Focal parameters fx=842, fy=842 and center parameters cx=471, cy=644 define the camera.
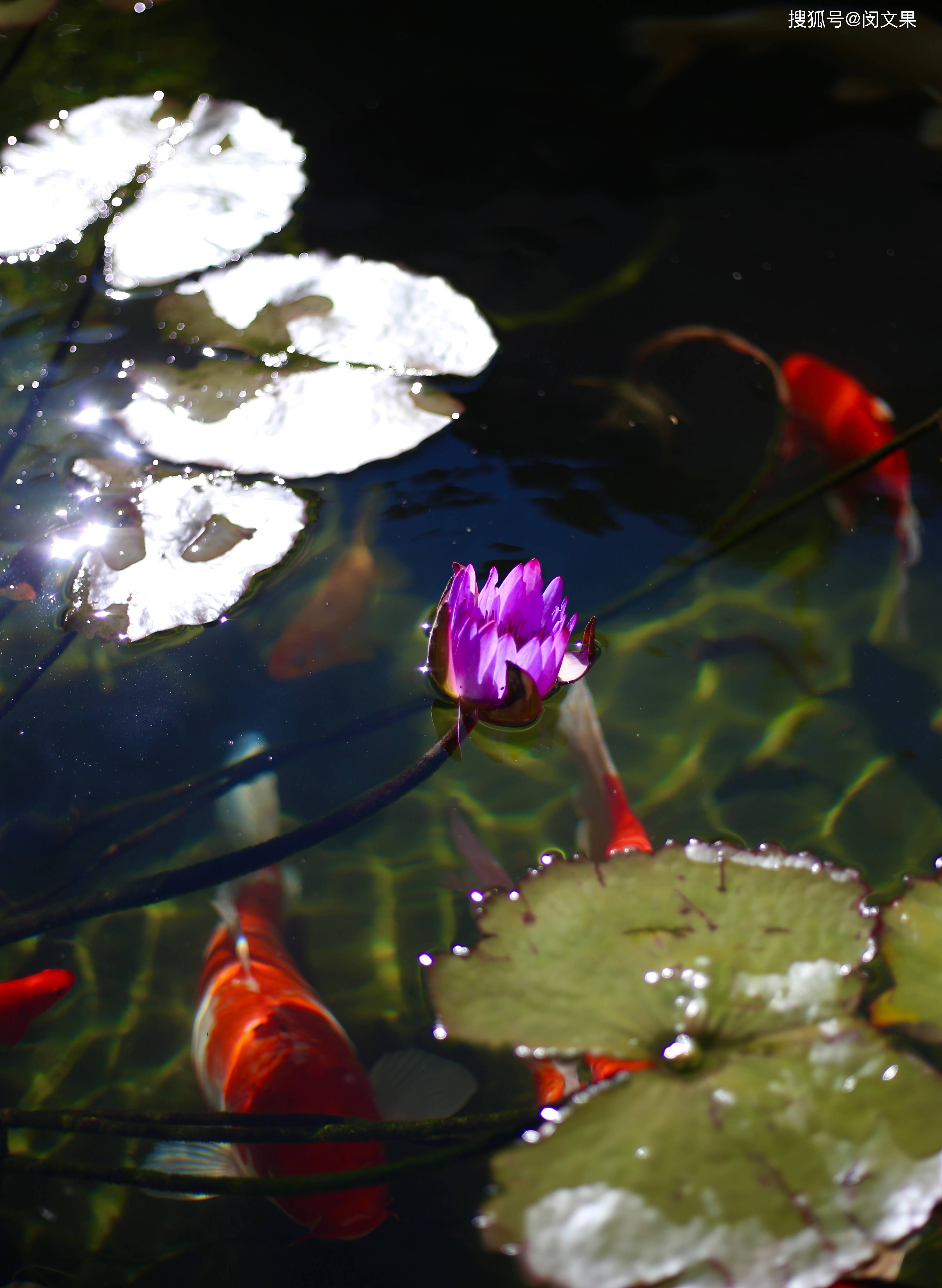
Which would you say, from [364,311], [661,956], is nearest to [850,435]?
[364,311]

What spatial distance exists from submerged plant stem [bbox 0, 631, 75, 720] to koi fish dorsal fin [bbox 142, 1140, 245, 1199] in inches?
28.9

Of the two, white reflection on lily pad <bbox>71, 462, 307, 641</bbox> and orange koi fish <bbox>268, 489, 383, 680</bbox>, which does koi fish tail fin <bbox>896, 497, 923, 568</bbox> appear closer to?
orange koi fish <bbox>268, 489, 383, 680</bbox>

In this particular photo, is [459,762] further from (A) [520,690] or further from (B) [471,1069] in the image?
(B) [471,1069]

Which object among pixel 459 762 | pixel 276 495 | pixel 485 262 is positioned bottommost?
pixel 459 762

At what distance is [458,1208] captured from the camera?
3.55ft

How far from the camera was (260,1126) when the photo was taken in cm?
109

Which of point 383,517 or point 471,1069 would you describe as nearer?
point 471,1069

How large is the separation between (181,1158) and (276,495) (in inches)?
41.9

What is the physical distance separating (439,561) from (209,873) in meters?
0.71

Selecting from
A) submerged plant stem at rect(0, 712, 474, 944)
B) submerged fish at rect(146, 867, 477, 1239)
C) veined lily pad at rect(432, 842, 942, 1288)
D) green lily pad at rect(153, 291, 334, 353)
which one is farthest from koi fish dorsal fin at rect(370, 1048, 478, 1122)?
green lily pad at rect(153, 291, 334, 353)

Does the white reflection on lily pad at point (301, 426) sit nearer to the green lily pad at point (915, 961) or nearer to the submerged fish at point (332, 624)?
the submerged fish at point (332, 624)

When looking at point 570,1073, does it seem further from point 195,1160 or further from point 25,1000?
point 25,1000

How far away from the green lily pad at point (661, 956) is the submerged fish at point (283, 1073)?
0.18 m

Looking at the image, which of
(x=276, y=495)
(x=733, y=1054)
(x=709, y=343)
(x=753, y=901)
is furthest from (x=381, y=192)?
(x=733, y=1054)
